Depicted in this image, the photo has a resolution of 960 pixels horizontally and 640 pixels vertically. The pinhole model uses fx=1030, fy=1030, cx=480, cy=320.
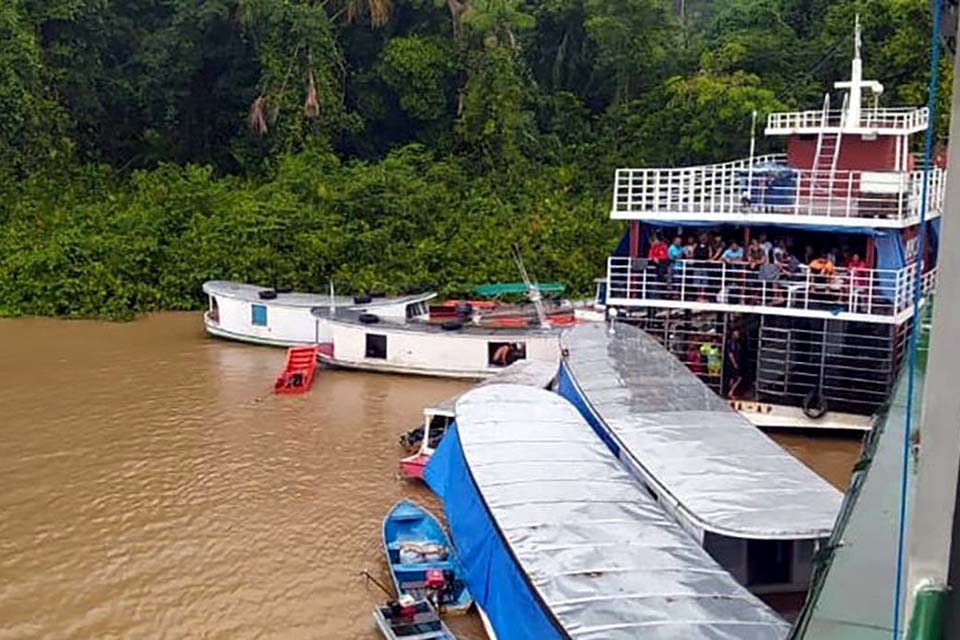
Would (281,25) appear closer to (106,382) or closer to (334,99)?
(334,99)

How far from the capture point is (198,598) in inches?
386

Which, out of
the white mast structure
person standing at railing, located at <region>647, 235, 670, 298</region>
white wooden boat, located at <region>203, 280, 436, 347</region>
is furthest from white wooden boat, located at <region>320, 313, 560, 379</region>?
the white mast structure

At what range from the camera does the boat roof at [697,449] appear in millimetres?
7977

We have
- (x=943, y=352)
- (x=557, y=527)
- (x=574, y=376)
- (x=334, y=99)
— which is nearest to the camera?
(x=943, y=352)

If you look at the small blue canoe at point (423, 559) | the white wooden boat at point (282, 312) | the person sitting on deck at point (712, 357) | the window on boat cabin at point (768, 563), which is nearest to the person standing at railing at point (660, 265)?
the person sitting on deck at point (712, 357)

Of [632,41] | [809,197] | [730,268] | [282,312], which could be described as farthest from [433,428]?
[632,41]

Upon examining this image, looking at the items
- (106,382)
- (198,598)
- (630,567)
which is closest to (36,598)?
(198,598)

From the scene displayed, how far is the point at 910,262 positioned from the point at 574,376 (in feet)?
18.8

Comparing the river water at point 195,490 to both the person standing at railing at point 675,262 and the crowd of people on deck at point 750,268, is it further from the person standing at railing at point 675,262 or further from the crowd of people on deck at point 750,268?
the person standing at railing at point 675,262

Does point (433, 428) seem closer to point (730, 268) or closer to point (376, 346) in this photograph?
point (730, 268)

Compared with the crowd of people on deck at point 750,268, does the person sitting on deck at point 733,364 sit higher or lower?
lower

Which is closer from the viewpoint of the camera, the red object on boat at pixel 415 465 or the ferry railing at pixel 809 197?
the red object on boat at pixel 415 465

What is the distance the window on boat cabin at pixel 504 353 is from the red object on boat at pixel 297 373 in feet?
9.94

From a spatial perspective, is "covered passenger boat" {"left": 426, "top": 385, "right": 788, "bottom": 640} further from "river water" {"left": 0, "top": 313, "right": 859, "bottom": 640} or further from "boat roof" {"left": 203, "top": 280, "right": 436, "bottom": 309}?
"boat roof" {"left": 203, "top": 280, "right": 436, "bottom": 309}
